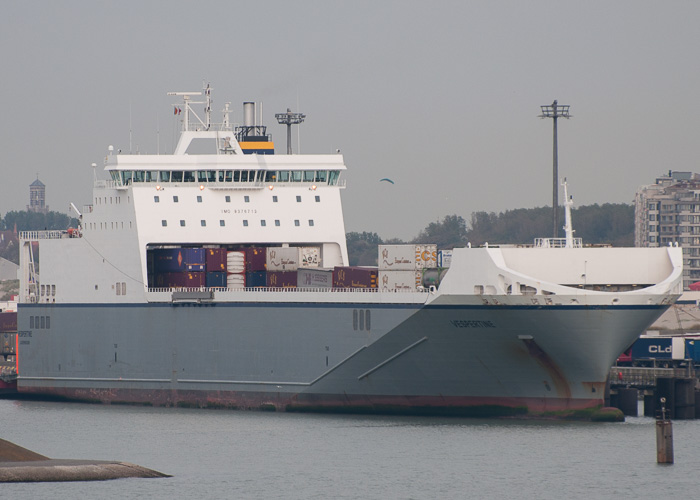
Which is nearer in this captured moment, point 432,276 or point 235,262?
point 432,276

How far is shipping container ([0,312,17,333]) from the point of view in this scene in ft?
244

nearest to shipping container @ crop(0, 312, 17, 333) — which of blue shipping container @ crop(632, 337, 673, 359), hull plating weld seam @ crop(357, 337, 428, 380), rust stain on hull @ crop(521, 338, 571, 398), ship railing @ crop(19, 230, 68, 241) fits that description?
ship railing @ crop(19, 230, 68, 241)

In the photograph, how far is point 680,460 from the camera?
37.5 metres

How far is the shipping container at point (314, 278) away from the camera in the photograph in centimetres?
4769

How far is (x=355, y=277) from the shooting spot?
46.5 meters

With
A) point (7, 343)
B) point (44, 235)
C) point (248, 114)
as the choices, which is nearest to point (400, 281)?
point (248, 114)

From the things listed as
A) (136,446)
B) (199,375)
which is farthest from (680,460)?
(199,375)

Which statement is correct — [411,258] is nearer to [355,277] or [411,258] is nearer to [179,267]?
[355,277]

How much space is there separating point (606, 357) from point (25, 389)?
23.3 metres

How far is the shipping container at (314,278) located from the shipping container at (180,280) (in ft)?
11.3

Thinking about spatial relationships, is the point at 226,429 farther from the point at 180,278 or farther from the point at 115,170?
the point at 115,170

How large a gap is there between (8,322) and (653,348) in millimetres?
33083

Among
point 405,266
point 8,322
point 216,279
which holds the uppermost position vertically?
point 405,266

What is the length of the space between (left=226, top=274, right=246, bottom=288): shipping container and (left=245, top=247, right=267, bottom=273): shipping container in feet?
1.90
